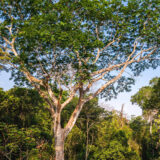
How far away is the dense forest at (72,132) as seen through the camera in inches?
254

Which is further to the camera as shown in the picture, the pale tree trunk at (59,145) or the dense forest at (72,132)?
the dense forest at (72,132)

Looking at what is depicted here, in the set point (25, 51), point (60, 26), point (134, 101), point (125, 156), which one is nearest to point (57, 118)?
point (25, 51)

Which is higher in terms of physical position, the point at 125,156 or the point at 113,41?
the point at 113,41

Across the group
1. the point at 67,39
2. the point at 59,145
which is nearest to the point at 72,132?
the point at 59,145

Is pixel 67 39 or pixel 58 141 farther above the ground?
pixel 67 39

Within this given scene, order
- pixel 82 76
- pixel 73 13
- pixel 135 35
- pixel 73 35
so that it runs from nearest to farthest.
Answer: pixel 73 35 < pixel 82 76 < pixel 73 13 < pixel 135 35

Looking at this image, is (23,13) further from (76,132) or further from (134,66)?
(76,132)

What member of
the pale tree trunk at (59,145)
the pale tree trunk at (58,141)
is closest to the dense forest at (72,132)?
the pale tree trunk at (58,141)

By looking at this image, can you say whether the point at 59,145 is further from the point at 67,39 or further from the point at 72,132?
the point at 72,132

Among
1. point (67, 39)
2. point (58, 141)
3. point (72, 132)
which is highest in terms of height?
point (67, 39)

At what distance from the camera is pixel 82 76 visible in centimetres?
529

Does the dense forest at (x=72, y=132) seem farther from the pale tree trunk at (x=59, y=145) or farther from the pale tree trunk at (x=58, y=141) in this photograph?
the pale tree trunk at (x=59, y=145)

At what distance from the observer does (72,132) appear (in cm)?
1171

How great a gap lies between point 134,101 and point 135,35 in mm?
13061
